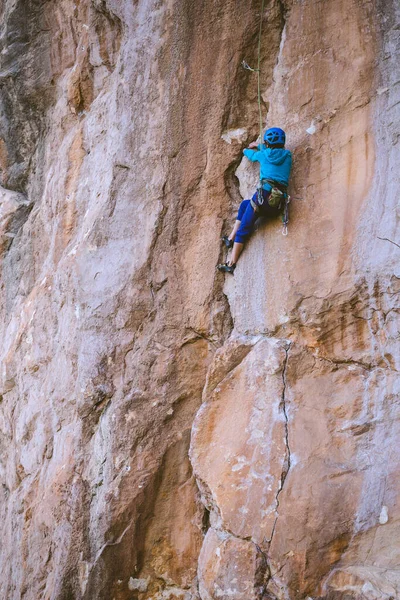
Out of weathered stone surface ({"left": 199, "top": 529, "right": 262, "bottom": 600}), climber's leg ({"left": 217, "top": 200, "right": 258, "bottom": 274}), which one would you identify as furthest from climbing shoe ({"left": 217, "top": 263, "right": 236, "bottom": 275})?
weathered stone surface ({"left": 199, "top": 529, "right": 262, "bottom": 600})

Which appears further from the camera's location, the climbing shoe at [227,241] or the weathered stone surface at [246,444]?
the climbing shoe at [227,241]

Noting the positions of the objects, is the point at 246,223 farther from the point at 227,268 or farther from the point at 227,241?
the point at 227,268

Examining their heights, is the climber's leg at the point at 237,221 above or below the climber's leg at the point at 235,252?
above

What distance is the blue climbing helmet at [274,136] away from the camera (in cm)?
534

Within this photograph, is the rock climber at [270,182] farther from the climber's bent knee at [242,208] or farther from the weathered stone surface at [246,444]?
the weathered stone surface at [246,444]

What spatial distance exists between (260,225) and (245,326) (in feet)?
3.10

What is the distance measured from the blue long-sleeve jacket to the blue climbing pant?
0.51ft

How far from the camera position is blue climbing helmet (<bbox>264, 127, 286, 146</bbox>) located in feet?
17.5

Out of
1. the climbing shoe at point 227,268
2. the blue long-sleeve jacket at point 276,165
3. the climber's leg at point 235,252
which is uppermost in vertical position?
the blue long-sleeve jacket at point 276,165

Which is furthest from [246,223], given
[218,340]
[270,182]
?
[218,340]

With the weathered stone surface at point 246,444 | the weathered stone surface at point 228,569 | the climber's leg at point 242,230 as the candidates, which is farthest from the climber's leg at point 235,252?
the weathered stone surface at point 228,569

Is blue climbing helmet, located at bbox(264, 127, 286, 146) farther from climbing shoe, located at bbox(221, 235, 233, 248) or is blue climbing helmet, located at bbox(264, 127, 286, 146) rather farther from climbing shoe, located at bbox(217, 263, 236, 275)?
climbing shoe, located at bbox(217, 263, 236, 275)

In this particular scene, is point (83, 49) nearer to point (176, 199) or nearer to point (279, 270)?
Answer: point (176, 199)

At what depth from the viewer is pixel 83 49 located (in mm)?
7383
